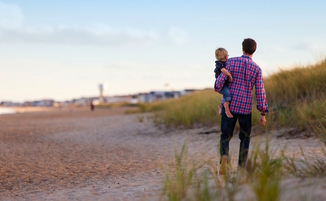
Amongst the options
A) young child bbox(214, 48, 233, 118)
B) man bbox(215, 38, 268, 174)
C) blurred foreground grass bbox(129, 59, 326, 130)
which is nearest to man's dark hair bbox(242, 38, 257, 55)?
man bbox(215, 38, 268, 174)

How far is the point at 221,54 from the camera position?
494 cm

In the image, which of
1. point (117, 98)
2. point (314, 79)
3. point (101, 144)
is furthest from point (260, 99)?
point (117, 98)

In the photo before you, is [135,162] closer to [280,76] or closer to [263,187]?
[263,187]

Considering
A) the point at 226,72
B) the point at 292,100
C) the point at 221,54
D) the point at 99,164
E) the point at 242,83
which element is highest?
Answer: the point at 221,54

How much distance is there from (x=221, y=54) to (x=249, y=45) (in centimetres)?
36

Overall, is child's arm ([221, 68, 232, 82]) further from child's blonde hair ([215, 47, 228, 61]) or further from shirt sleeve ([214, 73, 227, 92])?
child's blonde hair ([215, 47, 228, 61])

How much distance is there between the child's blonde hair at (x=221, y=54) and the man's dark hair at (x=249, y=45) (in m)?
0.25

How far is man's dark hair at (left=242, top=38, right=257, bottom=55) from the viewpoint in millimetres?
4887

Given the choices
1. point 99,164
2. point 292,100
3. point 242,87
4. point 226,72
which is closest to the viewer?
point 226,72

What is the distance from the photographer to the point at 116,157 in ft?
27.6

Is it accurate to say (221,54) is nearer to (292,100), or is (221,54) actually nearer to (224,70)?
(224,70)

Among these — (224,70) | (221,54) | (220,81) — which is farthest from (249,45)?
(220,81)

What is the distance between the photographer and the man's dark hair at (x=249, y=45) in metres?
4.89

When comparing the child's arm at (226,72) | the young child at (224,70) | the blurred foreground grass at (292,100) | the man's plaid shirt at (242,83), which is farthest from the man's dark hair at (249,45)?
the blurred foreground grass at (292,100)
